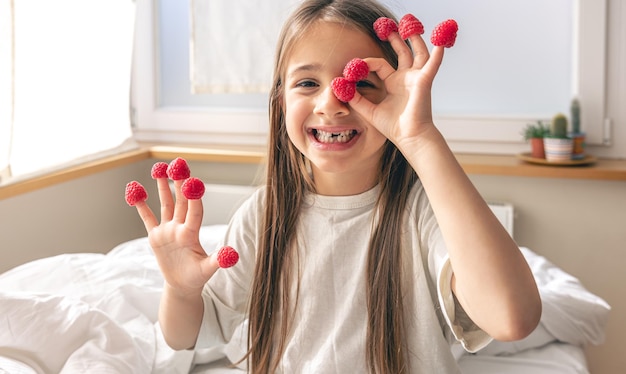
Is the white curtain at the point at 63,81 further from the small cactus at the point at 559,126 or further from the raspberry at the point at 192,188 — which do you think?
the small cactus at the point at 559,126

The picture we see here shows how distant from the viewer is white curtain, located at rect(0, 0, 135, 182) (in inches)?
79.6

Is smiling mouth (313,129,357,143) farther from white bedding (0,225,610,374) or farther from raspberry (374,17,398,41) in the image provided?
white bedding (0,225,610,374)

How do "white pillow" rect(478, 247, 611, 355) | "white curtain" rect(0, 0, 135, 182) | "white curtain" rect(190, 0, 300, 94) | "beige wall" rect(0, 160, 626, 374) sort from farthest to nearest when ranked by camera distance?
"white curtain" rect(190, 0, 300, 94) → "beige wall" rect(0, 160, 626, 374) → "white curtain" rect(0, 0, 135, 182) → "white pillow" rect(478, 247, 611, 355)

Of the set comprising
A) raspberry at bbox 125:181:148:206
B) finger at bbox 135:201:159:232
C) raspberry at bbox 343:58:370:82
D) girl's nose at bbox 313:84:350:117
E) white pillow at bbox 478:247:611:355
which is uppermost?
raspberry at bbox 343:58:370:82

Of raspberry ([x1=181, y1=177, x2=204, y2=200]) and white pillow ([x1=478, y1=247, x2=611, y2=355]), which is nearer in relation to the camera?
raspberry ([x1=181, y1=177, x2=204, y2=200])

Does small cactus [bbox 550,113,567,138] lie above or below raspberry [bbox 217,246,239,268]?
above

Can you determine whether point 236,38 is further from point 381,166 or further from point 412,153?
point 412,153

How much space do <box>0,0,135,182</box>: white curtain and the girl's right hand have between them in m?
1.08

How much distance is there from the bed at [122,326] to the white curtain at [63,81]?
0.48 metres

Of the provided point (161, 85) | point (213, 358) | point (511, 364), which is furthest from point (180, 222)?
point (161, 85)

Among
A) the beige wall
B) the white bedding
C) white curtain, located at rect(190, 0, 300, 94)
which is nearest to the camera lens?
the white bedding

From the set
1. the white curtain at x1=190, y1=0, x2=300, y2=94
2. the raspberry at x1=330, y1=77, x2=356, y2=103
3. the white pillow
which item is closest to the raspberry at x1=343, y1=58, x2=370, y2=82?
the raspberry at x1=330, y1=77, x2=356, y2=103

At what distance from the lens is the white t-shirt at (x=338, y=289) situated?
115 cm

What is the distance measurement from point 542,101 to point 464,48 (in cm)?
30
